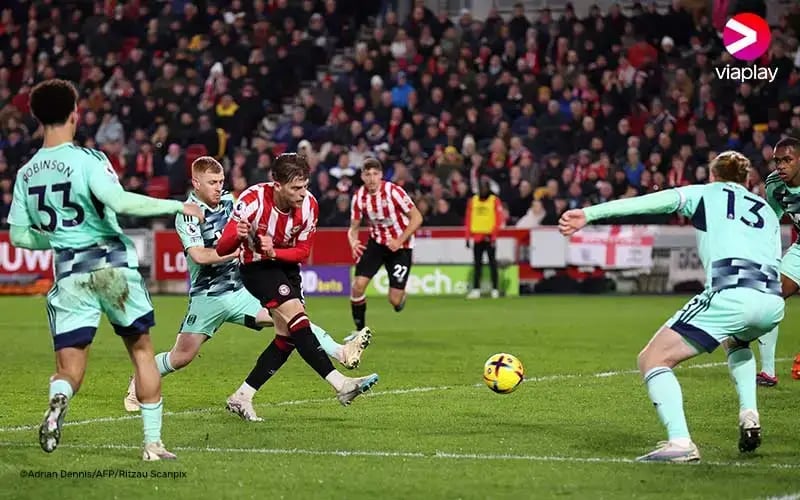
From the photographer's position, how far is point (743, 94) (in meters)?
28.0

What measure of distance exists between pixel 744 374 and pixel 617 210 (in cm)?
162

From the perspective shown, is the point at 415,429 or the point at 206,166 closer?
the point at 415,429

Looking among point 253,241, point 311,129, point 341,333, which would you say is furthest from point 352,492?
point 311,129

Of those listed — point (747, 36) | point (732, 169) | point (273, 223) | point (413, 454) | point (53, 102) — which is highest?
point (747, 36)

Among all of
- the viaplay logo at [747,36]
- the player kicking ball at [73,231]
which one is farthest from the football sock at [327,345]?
the viaplay logo at [747,36]

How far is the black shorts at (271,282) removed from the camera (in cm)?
1041

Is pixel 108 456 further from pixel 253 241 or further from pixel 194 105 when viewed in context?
pixel 194 105

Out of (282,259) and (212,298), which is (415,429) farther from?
(212,298)

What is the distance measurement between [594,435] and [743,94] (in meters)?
19.8

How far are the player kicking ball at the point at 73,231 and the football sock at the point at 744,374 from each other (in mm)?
3865

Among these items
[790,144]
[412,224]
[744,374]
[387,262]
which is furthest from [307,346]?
[387,262]

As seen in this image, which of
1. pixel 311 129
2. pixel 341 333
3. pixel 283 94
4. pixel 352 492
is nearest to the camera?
pixel 352 492

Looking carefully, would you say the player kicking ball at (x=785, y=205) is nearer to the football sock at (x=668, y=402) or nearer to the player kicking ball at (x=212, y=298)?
the player kicking ball at (x=212, y=298)

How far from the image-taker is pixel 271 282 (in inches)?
411
